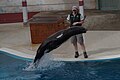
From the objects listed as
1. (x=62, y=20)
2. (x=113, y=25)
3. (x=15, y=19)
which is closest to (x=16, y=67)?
(x=62, y=20)

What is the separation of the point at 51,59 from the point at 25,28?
6375mm

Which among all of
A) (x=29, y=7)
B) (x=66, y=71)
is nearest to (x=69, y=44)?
(x=66, y=71)

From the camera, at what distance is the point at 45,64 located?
35.5 ft

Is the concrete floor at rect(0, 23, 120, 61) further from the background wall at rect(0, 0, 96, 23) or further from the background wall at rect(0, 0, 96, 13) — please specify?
the background wall at rect(0, 0, 96, 13)

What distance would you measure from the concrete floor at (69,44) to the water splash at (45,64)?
0.41 metres

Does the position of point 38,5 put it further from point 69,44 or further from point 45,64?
point 45,64

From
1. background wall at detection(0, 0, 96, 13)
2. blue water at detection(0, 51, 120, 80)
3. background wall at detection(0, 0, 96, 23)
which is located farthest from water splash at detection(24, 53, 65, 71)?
background wall at detection(0, 0, 96, 13)

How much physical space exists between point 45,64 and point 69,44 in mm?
2699

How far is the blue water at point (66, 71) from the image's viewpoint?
384 inches

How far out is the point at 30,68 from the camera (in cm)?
1059

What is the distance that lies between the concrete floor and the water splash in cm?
41

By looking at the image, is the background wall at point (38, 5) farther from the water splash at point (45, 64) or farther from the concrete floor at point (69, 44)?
the water splash at point (45, 64)

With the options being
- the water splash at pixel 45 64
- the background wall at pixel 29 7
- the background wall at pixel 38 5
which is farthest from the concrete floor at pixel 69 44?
the background wall at pixel 38 5

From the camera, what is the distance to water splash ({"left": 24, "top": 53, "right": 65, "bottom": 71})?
10.6 metres
